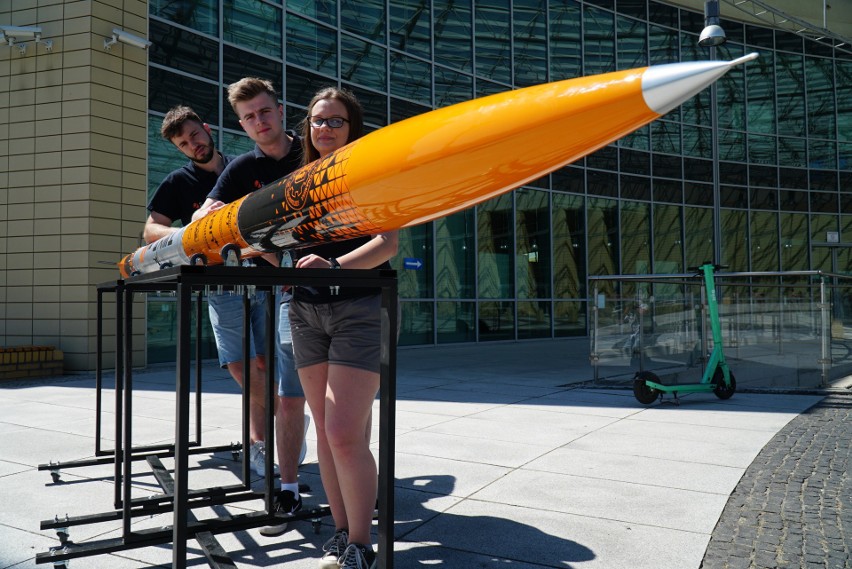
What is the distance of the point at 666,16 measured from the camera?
760 inches

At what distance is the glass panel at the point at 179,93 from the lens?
9.89m

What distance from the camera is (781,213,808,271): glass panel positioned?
2180cm

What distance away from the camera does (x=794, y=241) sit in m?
22.0

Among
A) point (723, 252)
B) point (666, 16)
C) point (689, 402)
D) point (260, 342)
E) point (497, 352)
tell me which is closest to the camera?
point (260, 342)

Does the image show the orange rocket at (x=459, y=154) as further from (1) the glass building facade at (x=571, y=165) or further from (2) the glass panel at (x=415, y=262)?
(2) the glass panel at (x=415, y=262)

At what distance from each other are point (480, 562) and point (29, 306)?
28.8 feet

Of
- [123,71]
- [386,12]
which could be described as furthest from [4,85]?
[386,12]

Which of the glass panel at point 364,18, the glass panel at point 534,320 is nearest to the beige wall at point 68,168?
the glass panel at point 364,18

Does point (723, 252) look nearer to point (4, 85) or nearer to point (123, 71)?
point (123, 71)

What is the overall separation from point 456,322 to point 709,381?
811 cm

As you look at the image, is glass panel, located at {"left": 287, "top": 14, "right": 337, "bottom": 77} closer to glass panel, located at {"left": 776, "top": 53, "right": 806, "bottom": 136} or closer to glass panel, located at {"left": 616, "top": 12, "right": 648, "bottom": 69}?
glass panel, located at {"left": 616, "top": 12, "right": 648, "bottom": 69}

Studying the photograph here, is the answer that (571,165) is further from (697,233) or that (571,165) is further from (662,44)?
(697,233)

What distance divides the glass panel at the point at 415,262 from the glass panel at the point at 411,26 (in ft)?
12.5

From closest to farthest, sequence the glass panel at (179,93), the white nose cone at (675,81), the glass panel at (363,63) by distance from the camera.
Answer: the white nose cone at (675,81)
the glass panel at (179,93)
the glass panel at (363,63)
